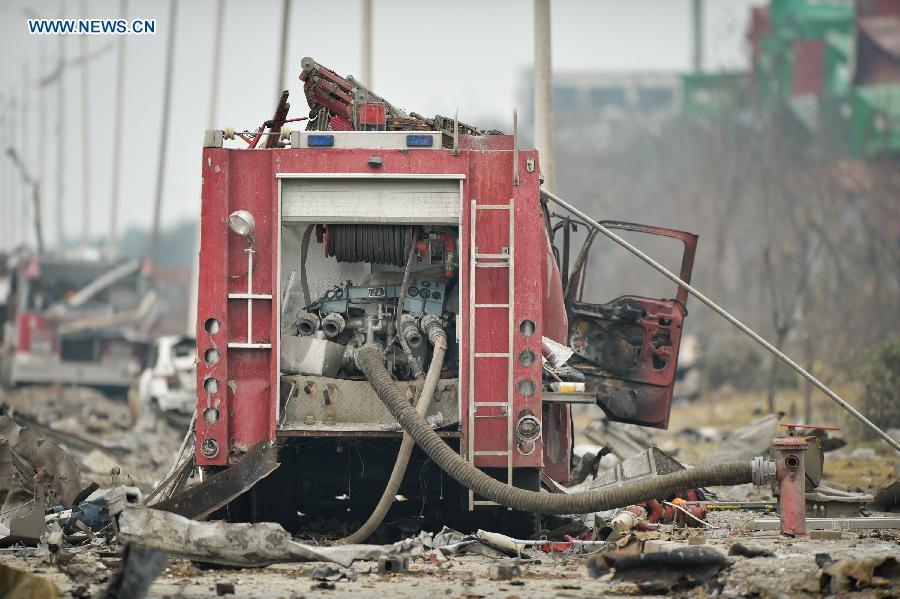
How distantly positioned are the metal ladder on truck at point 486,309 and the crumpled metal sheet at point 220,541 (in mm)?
1360

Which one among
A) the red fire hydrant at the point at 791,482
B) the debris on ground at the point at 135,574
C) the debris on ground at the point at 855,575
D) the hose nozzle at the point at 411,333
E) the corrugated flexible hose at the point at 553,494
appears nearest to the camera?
the debris on ground at the point at 135,574

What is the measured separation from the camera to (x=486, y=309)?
10.2 metres

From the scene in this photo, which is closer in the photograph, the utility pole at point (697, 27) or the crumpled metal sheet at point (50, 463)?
the crumpled metal sheet at point (50, 463)

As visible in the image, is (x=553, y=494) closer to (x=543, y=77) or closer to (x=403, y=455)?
(x=403, y=455)

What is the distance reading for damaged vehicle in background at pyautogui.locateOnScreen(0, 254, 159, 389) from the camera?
97.9 ft

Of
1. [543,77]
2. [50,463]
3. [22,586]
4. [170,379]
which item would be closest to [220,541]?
[22,586]

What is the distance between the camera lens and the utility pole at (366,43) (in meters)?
24.7

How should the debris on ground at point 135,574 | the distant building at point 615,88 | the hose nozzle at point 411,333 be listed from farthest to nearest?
the distant building at point 615,88 → the hose nozzle at point 411,333 → the debris on ground at point 135,574

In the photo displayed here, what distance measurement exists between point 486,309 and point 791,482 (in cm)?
227

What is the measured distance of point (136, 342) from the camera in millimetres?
29969

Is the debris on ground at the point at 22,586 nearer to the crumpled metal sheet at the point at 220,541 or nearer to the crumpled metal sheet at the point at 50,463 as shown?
the crumpled metal sheet at the point at 220,541

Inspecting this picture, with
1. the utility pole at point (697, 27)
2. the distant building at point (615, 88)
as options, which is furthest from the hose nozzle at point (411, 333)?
the distant building at point (615, 88)

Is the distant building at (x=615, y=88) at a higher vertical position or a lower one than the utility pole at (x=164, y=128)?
higher

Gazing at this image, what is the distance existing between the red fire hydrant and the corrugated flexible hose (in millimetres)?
233
